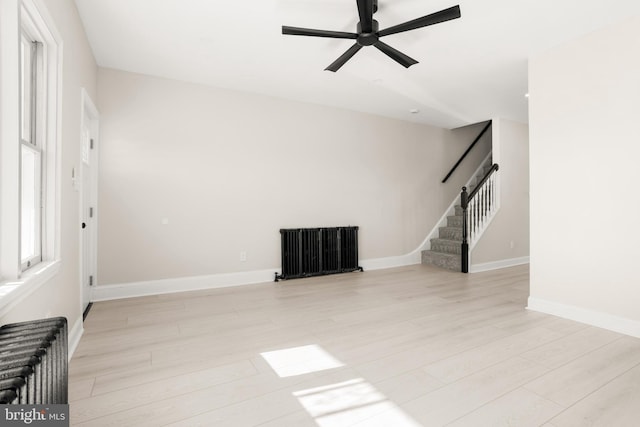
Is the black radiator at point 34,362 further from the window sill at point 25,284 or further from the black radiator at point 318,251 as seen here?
the black radiator at point 318,251

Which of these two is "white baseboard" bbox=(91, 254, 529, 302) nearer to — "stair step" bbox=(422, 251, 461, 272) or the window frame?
"stair step" bbox=(422, 251, 461, 272)

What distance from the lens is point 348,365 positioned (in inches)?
88.7

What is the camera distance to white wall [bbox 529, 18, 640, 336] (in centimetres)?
281

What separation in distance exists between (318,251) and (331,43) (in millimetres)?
2953

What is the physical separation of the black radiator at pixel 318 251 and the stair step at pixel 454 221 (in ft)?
7.27

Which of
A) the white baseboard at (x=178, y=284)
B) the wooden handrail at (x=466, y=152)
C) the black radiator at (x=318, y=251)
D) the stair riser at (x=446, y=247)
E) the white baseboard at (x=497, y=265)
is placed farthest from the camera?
the wooden handrail at (x=466, y=152)

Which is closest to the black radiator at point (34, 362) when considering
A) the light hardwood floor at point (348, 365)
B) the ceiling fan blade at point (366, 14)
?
the light hardwood floor at point (348, 365)

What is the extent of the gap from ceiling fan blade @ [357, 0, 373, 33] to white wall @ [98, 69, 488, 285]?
2.41 metres

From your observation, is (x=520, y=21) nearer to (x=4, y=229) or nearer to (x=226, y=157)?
(x=226, y=157)

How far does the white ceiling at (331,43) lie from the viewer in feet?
8.81

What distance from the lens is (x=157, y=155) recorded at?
407cm

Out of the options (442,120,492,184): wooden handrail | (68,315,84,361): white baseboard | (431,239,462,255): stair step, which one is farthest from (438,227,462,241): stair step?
(68,315,84,361): white baseboard

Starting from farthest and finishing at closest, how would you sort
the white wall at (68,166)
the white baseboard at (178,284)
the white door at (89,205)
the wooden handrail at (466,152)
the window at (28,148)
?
the wooden handrail at (466,152) < the white baseboard at (178,284) < the white door at (89,205) < the white wall at (68,166) < the window at (28,148)

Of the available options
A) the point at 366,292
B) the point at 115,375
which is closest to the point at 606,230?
the point at 366,292
